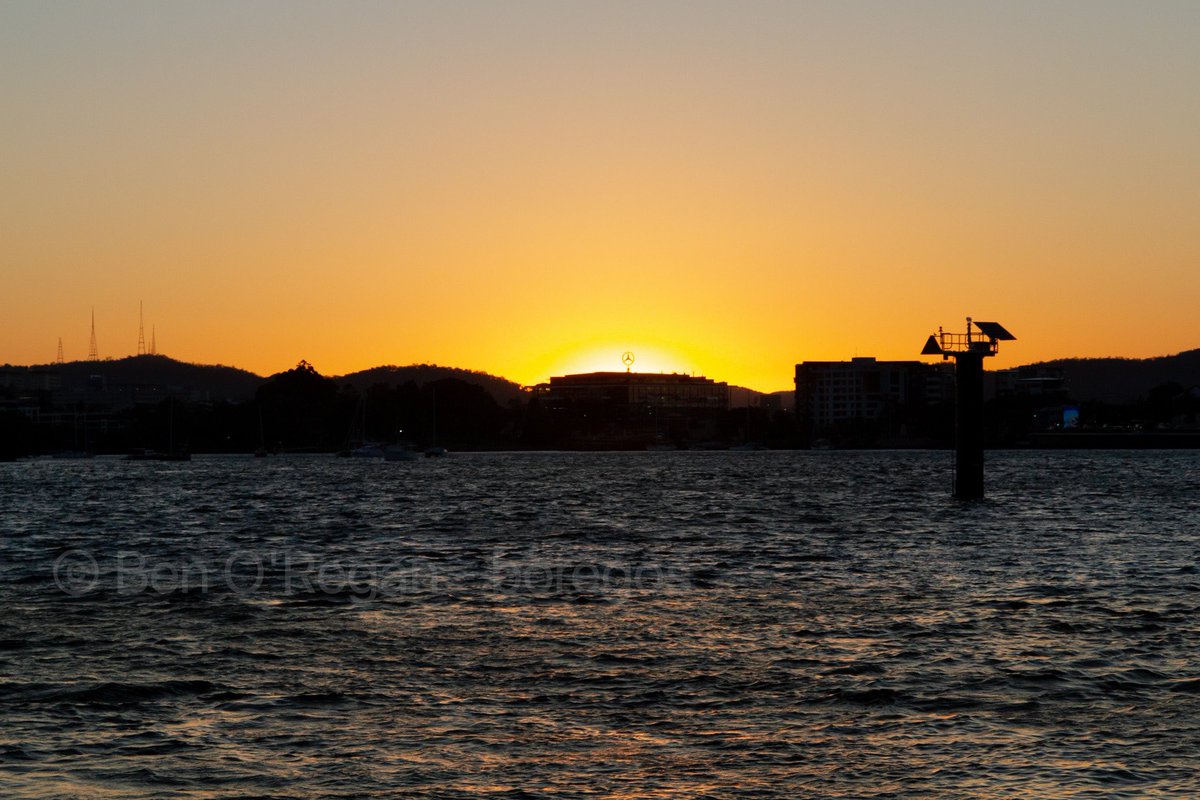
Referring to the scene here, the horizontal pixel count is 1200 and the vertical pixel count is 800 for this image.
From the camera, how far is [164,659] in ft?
93.8

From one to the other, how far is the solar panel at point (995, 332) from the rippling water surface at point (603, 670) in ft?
152

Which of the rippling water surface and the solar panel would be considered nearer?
the rippling water surface

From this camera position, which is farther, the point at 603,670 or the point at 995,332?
the point at 995,332

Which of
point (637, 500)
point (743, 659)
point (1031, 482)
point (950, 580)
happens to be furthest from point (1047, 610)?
point (1031, 482)

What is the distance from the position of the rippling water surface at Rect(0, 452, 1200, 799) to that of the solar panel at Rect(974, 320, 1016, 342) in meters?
46.3

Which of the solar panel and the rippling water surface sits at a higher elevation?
the solar panel

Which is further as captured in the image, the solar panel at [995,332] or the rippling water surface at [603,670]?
the solar panel at [995,332]

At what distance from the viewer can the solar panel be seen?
348 ft

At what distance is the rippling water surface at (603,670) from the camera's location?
19.1 m

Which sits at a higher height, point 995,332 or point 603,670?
point 995,332

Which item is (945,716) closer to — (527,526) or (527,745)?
(527,745)

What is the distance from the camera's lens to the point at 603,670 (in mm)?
→ 26969

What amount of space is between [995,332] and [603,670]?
86.5 meters

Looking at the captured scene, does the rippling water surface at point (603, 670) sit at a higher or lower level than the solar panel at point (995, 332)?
lower
